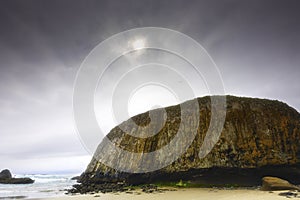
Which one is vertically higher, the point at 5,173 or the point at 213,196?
the point at 5,173

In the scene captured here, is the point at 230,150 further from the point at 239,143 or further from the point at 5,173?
the point at 5,173

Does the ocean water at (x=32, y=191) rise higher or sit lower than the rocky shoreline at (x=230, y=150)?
lower

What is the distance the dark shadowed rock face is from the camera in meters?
17.9

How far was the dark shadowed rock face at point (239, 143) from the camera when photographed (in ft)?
58.7

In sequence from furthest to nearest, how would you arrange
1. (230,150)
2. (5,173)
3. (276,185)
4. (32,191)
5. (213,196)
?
1. (5,173)
2. (32,191)
3. (230,150)
4. (276,185)
5. (213,196)

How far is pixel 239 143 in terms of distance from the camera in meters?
18.7

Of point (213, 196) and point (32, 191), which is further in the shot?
point (32, 191)

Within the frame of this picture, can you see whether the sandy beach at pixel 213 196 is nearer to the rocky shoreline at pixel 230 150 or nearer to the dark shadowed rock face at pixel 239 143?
the rocky shoreline at pixel 230 150

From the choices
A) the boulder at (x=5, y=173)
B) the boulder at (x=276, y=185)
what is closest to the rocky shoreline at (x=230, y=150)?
the boulder at (x=276, y=185)

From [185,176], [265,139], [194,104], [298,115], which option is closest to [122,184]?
[185,176]

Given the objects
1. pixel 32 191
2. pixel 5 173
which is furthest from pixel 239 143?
pixel 5 173

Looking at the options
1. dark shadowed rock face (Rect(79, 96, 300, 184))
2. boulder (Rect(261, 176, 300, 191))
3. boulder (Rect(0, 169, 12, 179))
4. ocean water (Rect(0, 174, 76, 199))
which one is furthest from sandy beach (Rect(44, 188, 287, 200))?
boulder (Rect(0, 169, 12, 179))

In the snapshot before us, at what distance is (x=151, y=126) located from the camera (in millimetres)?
22391

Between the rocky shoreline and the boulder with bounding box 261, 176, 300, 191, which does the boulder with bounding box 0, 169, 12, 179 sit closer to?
the rocky shoreline
